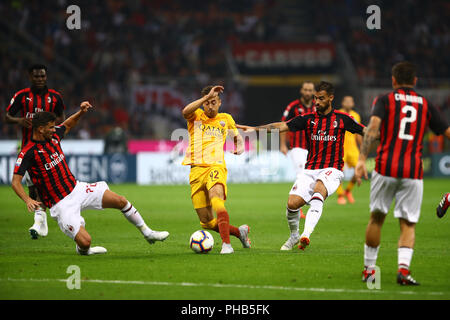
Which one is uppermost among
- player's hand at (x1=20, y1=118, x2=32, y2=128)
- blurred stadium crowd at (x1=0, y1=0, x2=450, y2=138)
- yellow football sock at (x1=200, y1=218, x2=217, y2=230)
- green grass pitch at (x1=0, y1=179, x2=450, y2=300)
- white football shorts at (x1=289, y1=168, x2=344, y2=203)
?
blurred stadium crowd at (x1=0, y1=0, x2=450, y2=138)

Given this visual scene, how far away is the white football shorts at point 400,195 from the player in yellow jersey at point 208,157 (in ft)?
9.05

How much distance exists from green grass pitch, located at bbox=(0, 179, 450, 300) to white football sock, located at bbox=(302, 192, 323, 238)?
1.03 feet

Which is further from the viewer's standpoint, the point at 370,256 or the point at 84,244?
the point at 84,244

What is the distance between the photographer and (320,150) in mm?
10172

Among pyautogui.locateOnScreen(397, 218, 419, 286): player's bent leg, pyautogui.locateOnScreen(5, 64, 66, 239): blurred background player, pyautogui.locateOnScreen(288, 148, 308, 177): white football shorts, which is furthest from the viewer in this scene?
pyautogui.locateOnScreen(288, 148, 308, 177): white football shorts

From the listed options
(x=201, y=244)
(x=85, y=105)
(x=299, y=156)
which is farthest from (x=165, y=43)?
(x=201, y=244)

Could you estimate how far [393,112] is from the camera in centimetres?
718

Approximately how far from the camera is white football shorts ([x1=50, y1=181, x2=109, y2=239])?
365 inches

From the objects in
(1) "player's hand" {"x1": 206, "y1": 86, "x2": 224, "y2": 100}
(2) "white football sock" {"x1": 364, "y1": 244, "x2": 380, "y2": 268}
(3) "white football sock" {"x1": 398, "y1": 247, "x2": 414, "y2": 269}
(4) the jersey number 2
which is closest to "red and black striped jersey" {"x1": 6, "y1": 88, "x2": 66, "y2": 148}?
(1) "player's hand" {"x1": 206, "y1": 86, "x2": 224, "y2": 100}

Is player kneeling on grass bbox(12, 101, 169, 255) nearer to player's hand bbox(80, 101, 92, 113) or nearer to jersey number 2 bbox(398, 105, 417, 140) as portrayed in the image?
player's hand bbox(80, 101, 92, 113)

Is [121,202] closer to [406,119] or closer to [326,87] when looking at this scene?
[326,87]

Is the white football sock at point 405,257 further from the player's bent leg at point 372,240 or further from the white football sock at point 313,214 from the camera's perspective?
the white football sock at point 313,214

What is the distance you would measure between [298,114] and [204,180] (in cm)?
461
